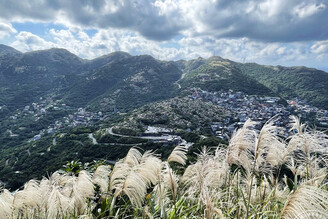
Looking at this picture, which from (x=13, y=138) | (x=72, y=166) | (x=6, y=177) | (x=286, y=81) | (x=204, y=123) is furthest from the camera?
(x=286, y=81)

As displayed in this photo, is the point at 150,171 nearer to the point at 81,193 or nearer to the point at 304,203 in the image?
the point at 81,193

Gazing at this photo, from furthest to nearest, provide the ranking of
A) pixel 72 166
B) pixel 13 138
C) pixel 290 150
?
pixel 13 138 → pixel 72 166 → pixel 290 150

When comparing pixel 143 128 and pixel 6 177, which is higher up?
pixel 143 128

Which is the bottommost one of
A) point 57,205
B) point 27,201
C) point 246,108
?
point 246,108

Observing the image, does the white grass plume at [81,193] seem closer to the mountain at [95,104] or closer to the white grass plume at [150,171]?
the white grass plume at [150,171]

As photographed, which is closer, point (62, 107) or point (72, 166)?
point (72, 166)

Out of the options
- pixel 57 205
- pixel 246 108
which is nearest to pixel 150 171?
pixel 57 205

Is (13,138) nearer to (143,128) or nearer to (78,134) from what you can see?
(78,134)

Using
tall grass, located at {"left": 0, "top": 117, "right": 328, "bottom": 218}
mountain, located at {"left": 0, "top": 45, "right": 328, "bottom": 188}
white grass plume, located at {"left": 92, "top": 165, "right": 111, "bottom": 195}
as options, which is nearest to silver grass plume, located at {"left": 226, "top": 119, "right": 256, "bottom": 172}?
tall grass, located at {"left": 0, "top": 117, "right": 328, "bottom": 218}

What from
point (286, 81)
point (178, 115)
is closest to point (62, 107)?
point (178, 115)
